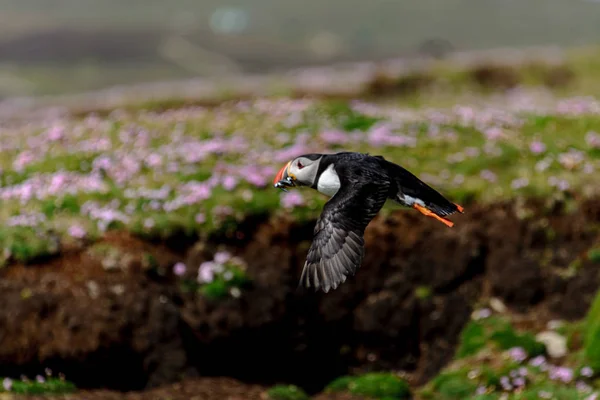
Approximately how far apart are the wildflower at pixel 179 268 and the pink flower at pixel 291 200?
6.85 feet

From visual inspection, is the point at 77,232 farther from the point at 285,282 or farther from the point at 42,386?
the point at 285,282

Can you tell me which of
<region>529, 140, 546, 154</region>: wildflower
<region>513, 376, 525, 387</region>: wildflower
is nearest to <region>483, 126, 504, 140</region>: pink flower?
<region>529, 140, 546, 154</region>: wildflower

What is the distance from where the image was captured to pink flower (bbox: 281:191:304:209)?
1338 cm

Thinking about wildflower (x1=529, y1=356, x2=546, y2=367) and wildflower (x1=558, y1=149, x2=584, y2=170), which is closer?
wildflower (x1=529, y1=356, x2=546, y2=367)

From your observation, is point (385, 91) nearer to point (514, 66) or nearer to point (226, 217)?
point (514, 66)

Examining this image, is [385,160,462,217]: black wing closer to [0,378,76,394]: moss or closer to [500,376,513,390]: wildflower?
[500,376,513,390]: wildflower

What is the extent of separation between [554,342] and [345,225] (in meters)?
7.07

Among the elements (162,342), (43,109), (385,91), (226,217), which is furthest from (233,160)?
(43,109)

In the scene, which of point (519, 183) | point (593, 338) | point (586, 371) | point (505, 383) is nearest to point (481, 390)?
point (505, 383)

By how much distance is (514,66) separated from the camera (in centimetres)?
3247

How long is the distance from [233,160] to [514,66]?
2053 centimetres

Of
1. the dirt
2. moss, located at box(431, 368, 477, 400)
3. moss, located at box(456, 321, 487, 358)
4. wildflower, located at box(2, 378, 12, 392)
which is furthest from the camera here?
moss, located at box(456, 321, 487, 358)

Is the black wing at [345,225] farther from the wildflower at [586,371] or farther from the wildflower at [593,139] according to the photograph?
the wildflower at [593,139]

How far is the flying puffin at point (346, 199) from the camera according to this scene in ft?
18.7
